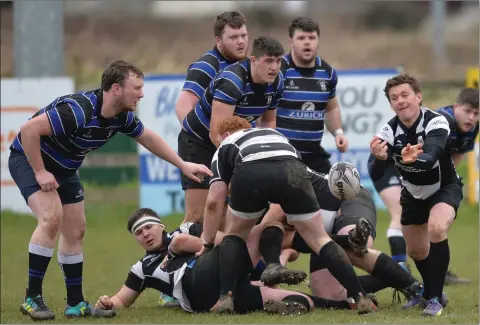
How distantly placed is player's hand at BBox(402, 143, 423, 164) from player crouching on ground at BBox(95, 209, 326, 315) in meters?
1.16

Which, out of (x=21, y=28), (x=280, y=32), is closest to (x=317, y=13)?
(x=280, y=32)

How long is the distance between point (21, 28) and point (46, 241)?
7.72 meters

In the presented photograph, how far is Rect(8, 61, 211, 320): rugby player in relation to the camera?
22.4 feet

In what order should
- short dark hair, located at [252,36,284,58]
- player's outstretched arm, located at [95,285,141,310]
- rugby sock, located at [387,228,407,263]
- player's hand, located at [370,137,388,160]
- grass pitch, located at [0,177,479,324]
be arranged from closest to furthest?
1. grass pitch, located at [0,177,479,324]
2. player's hand, located at [370,137,388,160]
3. player's outstretched arm, located at [95,285,141,310]
4. short dark hair, located at [252,36,284,58]
5. rugby sock, located at [387,228,407,263]

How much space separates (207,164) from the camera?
8117mm

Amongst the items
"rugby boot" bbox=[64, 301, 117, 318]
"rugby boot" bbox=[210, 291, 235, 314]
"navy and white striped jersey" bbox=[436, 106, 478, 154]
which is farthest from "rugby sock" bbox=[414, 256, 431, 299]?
"rugby boot" bbox=[64, 301, 117, 318]

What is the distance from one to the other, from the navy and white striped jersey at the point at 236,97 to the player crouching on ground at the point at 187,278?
91 centimetres

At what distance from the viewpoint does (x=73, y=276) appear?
7238 mm

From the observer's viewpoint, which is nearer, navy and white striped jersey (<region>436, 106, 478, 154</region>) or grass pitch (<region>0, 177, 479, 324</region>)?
grass pitch (<region>0, 177, 479, 324</region>)

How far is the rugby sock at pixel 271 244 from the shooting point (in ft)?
22.8

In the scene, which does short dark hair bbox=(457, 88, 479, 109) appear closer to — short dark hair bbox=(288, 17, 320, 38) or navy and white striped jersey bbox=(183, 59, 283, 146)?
short dark hair bbox=(288, 17, 320, 38)

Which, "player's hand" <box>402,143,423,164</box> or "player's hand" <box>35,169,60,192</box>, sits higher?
"player's hand" <box>402,143,423,164</box>

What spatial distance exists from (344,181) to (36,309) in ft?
7.34

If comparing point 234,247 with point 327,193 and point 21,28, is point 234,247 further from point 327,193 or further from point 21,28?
point 21,28
